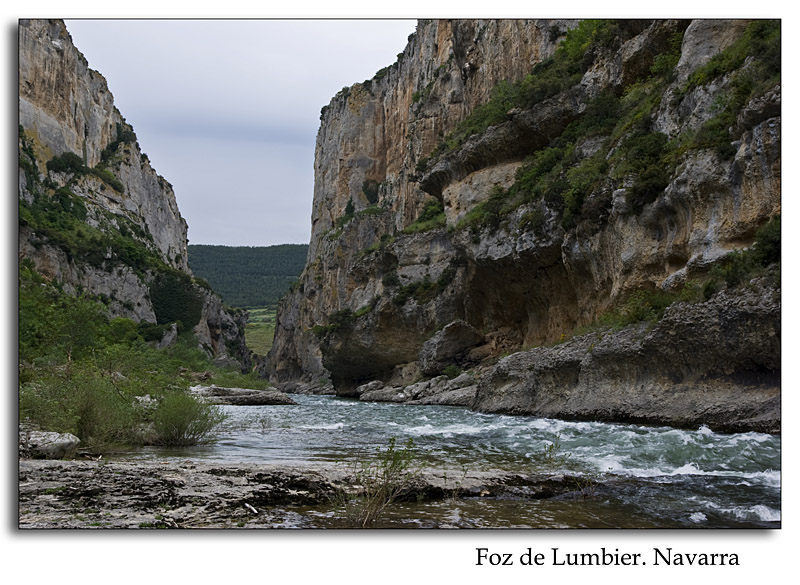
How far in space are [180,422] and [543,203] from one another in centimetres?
2094

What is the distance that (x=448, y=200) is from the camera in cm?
4522

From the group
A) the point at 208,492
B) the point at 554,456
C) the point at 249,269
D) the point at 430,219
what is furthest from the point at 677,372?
the point at 249,269

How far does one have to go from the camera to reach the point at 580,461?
32.8ft

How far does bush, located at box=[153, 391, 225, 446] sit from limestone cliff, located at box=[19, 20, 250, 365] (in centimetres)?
1946

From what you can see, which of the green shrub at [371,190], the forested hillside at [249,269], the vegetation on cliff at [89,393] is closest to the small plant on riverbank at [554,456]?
the vegetation on cliff at [89,393]

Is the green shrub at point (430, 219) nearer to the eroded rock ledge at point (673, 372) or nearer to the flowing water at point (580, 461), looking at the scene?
the eroded rock ledge at point (673, 372)

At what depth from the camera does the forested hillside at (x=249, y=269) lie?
438 ft

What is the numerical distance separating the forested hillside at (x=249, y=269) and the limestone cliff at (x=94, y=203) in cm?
2182

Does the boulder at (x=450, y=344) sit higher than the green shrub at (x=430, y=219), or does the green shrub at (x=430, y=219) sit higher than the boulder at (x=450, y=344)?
the green shrub at (x=430, y=219)

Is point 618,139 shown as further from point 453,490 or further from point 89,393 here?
point 89,393

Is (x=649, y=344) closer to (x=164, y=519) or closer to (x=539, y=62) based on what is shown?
(x=164, y=519)

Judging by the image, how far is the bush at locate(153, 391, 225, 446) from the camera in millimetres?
12406

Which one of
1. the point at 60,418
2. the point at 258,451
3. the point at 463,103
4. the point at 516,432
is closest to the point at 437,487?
the point at 258,451

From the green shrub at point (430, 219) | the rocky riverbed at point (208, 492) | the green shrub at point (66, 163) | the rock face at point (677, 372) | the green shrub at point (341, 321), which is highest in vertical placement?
the green shrub at point (66, 163)
